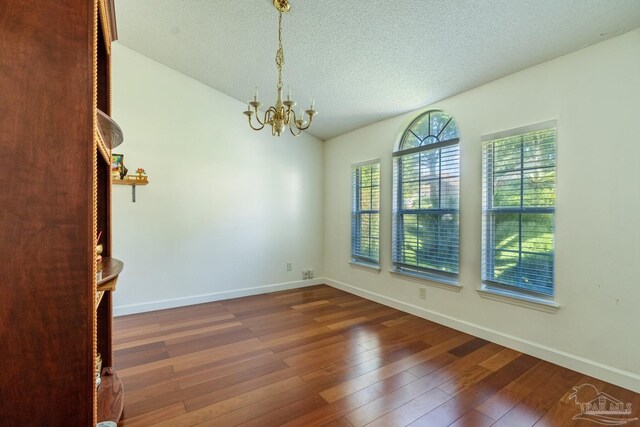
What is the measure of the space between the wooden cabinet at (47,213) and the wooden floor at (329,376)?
3.27 feet

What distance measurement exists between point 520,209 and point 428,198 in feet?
3.14

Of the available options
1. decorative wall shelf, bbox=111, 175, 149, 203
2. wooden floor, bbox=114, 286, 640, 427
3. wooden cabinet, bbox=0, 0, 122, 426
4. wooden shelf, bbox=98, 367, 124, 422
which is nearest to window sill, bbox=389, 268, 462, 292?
wooden floor, bbox=114, 286, 640, 427

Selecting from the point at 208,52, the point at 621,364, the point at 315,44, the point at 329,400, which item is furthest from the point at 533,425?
the point at 208,52

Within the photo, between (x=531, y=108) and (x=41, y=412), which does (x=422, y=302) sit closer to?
(x=531, y=108)

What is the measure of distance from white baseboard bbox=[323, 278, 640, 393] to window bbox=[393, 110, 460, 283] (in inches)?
16.9

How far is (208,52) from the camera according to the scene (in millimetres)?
3184

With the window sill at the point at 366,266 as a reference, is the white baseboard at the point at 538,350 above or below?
below

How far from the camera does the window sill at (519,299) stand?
2.36 meters

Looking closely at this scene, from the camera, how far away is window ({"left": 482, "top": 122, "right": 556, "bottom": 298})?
2398 mm

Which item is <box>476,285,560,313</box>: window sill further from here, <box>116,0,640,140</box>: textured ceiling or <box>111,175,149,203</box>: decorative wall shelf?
<box>111,175,149,203</box>: decorative wall shelf

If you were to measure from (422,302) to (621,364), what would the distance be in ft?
5.34

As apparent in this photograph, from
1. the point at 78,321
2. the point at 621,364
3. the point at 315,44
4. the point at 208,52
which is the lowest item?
the point at 621,364

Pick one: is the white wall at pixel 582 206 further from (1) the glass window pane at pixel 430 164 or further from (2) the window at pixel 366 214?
(2) the window at pixel 366 214

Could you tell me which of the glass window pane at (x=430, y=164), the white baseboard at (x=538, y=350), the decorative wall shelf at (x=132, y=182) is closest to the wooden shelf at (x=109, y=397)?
the decorative wall shelf at (x=132, y=182)
